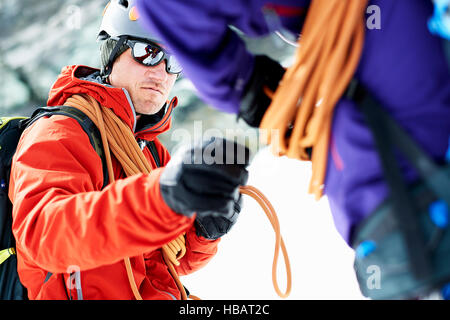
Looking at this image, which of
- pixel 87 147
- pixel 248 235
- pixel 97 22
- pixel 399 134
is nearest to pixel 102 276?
pixel 87 147

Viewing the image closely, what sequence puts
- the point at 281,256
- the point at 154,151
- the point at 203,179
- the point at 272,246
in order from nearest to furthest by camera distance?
the point at 203,179
the point at 154,151
the point at 281,256
the point at 272,246

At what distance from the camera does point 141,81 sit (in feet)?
6.00

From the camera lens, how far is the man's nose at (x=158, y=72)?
1.83m

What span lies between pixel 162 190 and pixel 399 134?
22.0 inches

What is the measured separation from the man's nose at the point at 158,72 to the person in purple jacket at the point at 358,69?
35.5 inches

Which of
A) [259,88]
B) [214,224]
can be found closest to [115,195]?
[259,88]

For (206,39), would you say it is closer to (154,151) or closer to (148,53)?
(148,53)

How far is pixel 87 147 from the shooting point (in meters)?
1.44

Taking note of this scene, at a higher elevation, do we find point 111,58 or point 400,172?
point 111,58

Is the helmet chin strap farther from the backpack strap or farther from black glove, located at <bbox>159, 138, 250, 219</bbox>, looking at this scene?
the backpack strap

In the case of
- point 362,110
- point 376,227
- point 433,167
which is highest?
point 362,110

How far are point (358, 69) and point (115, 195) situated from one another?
674mm

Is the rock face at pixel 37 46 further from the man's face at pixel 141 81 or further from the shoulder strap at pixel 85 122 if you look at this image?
the shoulder strap at pixel 85 122
